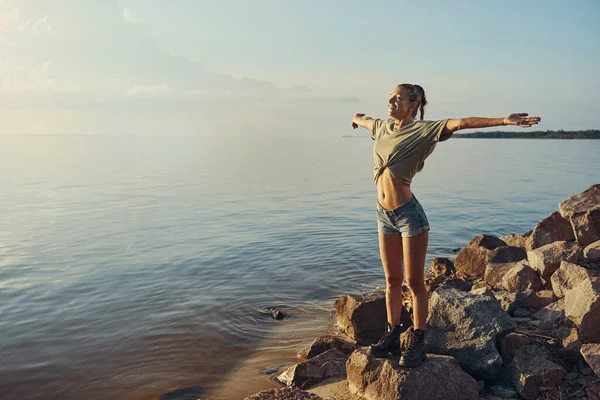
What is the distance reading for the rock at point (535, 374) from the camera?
5281 mm

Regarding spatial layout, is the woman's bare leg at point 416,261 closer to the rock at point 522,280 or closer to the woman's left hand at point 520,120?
the woman's left hand at point 520,120

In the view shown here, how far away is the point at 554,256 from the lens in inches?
310

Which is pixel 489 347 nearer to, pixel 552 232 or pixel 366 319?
pixel 366 319

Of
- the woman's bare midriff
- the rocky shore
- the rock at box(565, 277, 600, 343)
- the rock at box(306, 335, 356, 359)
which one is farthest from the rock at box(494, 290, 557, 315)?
the woman's bare midriff

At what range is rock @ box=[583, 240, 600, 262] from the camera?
25.4 feet

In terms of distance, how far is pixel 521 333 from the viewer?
6031 mm

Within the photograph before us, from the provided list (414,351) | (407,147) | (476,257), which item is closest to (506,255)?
(476,257)

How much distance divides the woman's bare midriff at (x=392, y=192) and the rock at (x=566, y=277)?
304 cm

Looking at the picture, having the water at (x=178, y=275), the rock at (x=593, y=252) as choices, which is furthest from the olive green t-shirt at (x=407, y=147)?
the rock at (x=593, y=252)

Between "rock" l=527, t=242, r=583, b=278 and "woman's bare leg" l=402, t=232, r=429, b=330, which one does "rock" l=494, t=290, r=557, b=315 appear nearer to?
"rock" l=527, t=242, r=583, b=278

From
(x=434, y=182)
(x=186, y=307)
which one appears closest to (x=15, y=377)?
(x=186, y=307)

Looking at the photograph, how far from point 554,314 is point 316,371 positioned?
294 centimetres

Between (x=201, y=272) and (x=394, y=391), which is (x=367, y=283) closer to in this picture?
(x=201, y=272)

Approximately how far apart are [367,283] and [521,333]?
6197 millimetres
